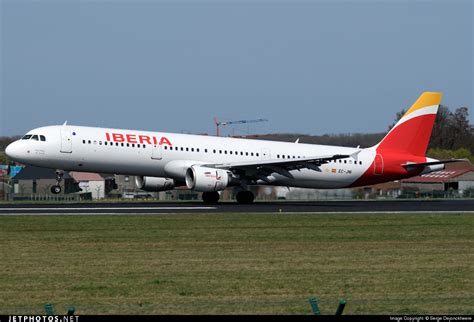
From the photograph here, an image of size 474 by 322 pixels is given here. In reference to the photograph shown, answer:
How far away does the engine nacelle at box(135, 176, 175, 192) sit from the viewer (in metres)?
51.1

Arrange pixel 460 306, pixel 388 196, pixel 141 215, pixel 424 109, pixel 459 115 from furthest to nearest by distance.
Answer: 1. pixel 459 115
2. pixel 388 196
3. pixel 424 109
4. pixel 141 215
5. pixel 460 306

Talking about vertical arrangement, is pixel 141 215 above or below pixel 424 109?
below

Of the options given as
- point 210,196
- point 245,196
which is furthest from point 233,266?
point 245,196

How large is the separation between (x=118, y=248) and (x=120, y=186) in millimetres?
73431

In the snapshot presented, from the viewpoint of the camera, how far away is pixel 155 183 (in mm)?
51281

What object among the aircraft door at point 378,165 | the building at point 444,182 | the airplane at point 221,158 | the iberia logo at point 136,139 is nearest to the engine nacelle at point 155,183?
the airplane at point 221,158

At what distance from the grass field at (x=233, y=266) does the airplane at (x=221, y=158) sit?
12.7m

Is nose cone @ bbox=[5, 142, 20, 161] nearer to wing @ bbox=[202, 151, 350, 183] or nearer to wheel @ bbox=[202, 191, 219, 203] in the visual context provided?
wing @ bbox=[202, 151, 350, 183]

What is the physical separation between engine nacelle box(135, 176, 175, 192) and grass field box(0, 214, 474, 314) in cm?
1644

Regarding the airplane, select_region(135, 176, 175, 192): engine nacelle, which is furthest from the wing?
select_region(135, 176, 175, 192): engine nacelle

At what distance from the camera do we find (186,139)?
164 ft

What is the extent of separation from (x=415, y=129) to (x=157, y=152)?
1714 centimetres

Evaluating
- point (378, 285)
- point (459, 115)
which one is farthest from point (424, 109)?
point (459, 115)

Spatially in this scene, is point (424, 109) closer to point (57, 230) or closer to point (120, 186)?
point (57, 230)
